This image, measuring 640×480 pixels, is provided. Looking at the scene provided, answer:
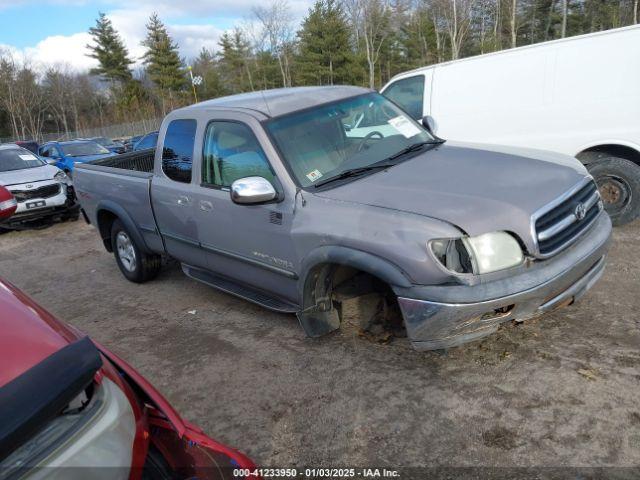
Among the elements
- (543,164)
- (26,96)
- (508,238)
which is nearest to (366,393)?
(508,238)

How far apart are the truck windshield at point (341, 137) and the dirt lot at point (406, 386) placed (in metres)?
1.34

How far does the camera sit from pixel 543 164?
3488 mm

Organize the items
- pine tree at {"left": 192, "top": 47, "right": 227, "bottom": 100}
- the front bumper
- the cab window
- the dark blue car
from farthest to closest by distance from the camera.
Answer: pine tree at {"left": 192, "top": 47, "right": 227, "bottom": 100} < the dark blue car < the cab window < the front bumper

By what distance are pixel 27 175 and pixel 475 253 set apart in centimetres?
981

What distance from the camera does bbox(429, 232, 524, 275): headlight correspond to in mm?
2738

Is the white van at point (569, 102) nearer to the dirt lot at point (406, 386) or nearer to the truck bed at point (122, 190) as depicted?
the dirt lot at point (406, 386)

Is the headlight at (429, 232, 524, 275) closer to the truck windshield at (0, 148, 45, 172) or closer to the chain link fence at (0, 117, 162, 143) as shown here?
the truck windshield at (0, 148, 45, 172)

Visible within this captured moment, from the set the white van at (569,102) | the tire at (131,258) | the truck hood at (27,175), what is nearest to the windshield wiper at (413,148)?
the white van at (569,102)

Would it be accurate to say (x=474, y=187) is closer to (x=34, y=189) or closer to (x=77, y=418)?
(x=77, y=418)

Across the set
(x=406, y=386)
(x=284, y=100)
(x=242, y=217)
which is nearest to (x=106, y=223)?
(x=242, y=217)

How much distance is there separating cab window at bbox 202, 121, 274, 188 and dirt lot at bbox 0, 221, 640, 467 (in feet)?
4.37

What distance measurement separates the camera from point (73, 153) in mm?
14703

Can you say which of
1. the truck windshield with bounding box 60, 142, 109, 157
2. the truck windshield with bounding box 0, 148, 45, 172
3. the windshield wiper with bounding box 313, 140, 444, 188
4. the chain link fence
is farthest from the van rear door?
the chain link fence

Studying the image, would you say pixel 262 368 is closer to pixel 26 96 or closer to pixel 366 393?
pixel 366 393
